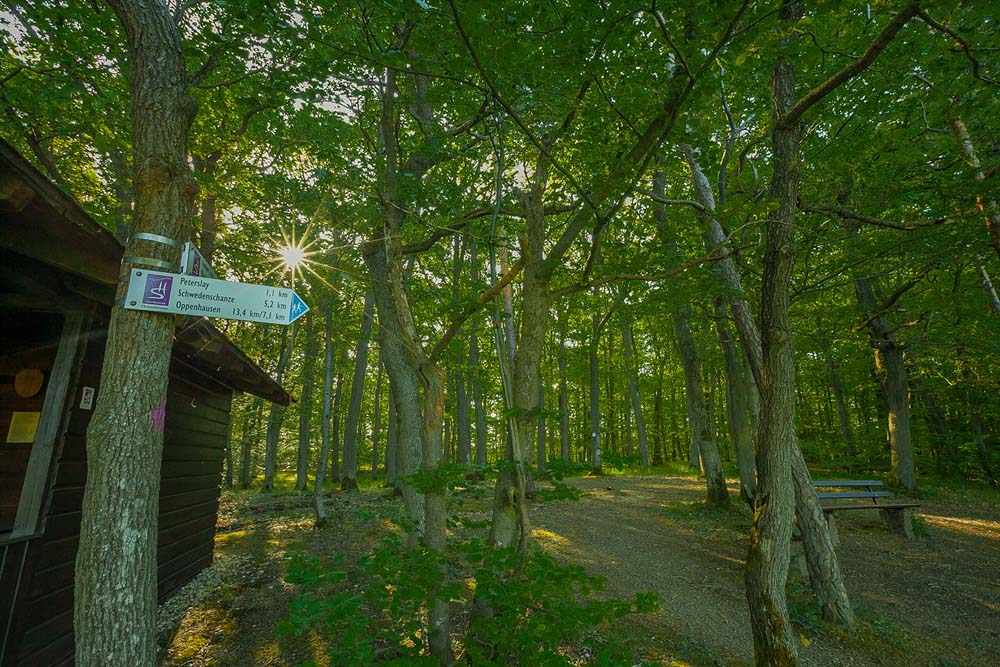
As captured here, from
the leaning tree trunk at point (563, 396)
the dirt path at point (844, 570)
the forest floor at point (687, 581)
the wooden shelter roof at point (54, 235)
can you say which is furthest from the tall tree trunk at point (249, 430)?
the wooden shelter roof at point (54, 235)

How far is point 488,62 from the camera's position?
3.13 metres

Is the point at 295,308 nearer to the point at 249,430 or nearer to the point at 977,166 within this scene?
the point at 977,166

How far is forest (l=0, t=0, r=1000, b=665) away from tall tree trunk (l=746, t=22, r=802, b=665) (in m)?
0.02

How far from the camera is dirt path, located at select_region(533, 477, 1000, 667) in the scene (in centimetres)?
435

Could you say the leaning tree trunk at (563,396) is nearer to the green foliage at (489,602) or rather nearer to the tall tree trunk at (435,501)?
the tall tree trunk at (435,501)

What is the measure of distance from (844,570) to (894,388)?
666cm

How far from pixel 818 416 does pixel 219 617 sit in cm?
2858

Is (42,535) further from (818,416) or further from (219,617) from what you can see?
(818,416)

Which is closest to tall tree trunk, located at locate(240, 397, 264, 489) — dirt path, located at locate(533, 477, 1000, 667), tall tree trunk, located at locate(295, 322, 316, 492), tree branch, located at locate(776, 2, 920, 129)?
tall tree trunk, located at locate(295, 322, 316, 492)

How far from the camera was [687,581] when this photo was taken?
5.97m

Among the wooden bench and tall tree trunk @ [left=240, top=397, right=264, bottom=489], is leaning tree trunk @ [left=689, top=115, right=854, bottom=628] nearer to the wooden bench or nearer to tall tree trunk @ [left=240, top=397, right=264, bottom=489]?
the wooden bench

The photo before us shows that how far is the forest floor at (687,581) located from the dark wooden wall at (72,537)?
736mm

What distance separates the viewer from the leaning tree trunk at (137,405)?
1.98 m

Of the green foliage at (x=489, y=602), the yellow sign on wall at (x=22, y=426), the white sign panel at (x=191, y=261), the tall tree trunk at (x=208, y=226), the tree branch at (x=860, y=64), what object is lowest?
the green foliage at (x=489, y=602)
